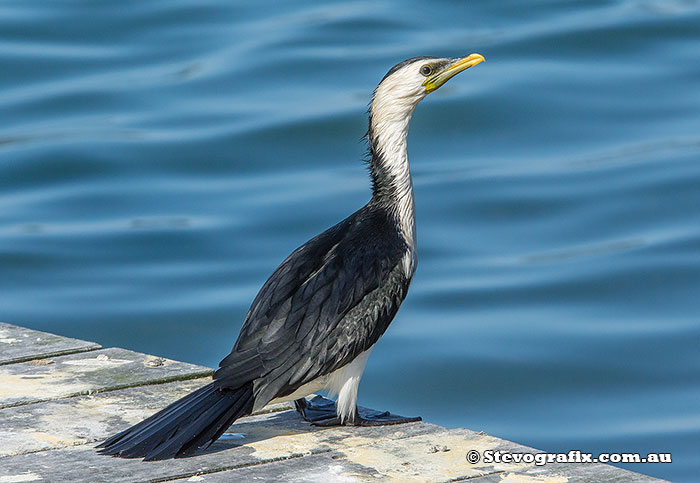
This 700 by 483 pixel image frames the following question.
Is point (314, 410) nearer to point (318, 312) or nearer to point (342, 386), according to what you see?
point (342, 386)

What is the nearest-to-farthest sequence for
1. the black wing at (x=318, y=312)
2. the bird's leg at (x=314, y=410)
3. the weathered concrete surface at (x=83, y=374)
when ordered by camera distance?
the black wing at (x=318, y=312), the bird's leg at (x=314, y=410), the weathered concrete surface at (x=83, y=374)

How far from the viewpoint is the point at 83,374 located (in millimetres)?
4805

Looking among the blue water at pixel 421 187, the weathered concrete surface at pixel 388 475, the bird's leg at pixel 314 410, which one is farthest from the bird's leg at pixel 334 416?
the blue water at pixel 421 187

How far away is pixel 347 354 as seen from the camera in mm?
4328

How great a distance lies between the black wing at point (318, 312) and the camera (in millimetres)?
4191

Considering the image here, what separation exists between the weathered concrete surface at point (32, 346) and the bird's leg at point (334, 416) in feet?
3.31

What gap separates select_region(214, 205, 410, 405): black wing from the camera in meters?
4.19

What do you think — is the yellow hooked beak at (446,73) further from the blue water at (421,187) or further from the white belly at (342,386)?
the blue water at (421,187)

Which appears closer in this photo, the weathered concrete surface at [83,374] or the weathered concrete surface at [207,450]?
the weathered concrete surface at [207,450]

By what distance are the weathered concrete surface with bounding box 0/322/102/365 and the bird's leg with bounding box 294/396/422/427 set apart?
1010 millimetres

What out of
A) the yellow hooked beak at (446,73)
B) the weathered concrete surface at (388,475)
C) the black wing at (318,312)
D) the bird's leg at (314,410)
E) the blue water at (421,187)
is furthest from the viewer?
the blue water at (421,187)

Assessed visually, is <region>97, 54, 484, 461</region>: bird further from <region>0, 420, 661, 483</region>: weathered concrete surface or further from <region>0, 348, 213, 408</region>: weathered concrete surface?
<region>0, 348, 213, 408</region>: weathered concrete surface

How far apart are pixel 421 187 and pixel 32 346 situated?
20.1 ft

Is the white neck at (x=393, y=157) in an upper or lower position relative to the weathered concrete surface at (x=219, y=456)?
upper
